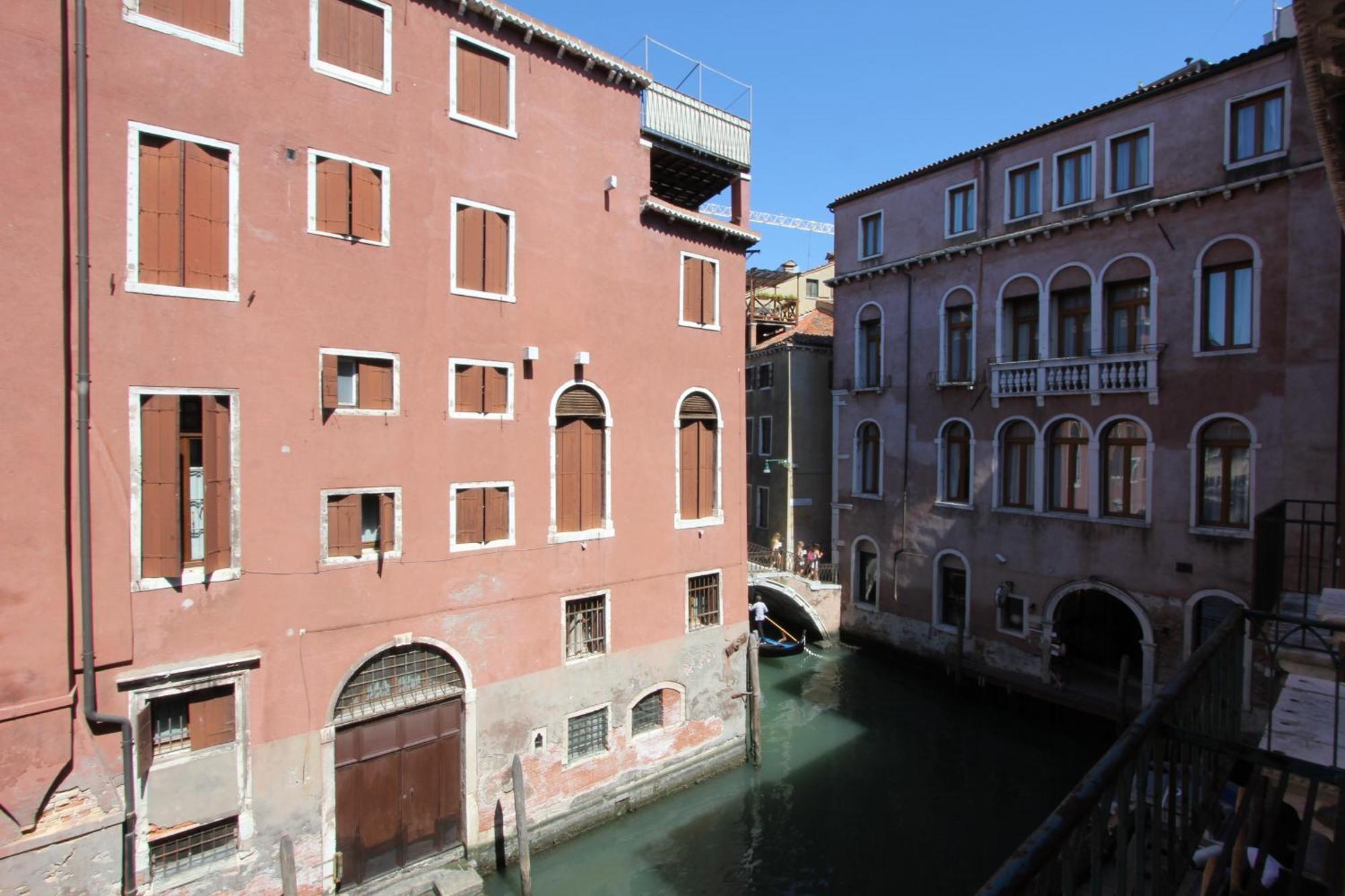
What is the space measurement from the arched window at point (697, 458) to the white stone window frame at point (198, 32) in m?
8.42

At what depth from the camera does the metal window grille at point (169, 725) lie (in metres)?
8.45

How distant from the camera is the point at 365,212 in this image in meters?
9.85

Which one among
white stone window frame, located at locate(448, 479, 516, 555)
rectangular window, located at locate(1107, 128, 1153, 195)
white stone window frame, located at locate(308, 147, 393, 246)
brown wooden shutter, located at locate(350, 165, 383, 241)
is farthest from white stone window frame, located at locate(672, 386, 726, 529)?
rectangular window, located at locate(1107, 128, 1153, 195)

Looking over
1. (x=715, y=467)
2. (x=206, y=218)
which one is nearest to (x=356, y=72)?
(x=206, y=218)

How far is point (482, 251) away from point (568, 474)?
149 inches

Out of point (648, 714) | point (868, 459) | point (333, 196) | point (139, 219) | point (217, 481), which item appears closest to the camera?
point (139, 219)

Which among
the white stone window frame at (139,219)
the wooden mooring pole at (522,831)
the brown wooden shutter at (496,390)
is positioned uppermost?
the white stone window frame at (139,219)

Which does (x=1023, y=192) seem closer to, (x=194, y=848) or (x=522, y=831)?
(x=522, y=831)

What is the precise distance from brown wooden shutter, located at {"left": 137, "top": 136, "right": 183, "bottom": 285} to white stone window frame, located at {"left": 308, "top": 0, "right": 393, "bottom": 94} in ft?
6.90

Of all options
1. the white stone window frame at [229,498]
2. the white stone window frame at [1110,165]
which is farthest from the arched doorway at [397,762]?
the white stone window frame at [1110,165]

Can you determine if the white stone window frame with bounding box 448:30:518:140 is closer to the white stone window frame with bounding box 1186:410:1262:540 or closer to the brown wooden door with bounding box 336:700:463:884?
the brown wooden door with bounding box 336:700:463:884

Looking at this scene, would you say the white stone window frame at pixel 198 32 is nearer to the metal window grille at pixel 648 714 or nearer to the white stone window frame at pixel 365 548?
the white stone window frame at pixel 365 548

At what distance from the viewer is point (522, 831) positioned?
1062 cm

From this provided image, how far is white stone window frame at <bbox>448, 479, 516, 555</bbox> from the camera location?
10.6m
